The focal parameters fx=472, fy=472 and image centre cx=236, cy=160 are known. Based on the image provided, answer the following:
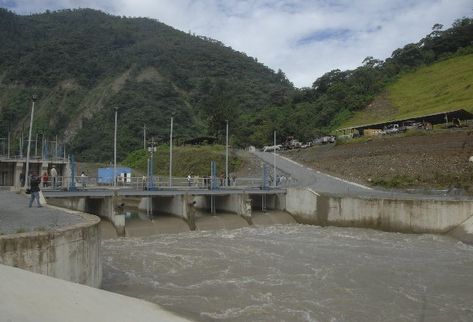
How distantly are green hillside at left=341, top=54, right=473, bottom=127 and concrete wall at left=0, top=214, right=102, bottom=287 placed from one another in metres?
57.3

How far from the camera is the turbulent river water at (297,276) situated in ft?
46.8

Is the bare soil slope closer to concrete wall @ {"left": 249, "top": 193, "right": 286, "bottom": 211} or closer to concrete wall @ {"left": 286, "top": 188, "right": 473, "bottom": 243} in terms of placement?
concrete wall @ {"left": 286, "top": 188, "right": 473, "bottom": 243}

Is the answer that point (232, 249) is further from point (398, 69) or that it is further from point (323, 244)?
point (398, 69)

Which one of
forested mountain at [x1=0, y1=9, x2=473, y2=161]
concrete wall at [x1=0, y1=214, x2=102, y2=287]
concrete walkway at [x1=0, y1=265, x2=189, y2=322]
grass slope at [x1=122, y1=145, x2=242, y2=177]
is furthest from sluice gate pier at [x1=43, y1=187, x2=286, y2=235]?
forested mountain at [x1=0, y1=9, x2=473, y2=161]

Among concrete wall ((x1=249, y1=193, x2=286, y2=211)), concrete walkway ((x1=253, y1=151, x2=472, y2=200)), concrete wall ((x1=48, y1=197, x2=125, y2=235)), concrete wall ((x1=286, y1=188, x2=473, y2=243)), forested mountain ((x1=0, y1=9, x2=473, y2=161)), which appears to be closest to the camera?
concrete wall ((x1=286, y1=188, x2=473, y2=243))

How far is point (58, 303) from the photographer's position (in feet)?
26.3

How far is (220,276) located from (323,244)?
371 inches

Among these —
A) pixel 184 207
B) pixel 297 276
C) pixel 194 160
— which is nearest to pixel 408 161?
pixel 184 207

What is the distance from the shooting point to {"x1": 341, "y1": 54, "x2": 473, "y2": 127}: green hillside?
7044 cm

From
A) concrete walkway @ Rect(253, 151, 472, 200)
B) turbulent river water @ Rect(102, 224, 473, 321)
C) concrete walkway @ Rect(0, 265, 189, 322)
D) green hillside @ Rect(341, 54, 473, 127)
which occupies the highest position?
green hillside @ Rect(341, 54, 473, 127)

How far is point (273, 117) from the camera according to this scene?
91.3 metres

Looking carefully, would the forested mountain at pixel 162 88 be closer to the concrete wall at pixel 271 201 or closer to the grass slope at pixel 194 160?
the grass slope at pixel 194 160

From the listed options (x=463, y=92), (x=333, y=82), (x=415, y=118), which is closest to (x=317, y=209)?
(x=415, y=118)

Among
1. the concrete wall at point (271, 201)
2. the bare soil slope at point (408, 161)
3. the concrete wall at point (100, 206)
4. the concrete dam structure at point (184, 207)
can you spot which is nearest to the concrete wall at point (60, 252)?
the concrete wall at point (100, 206)
